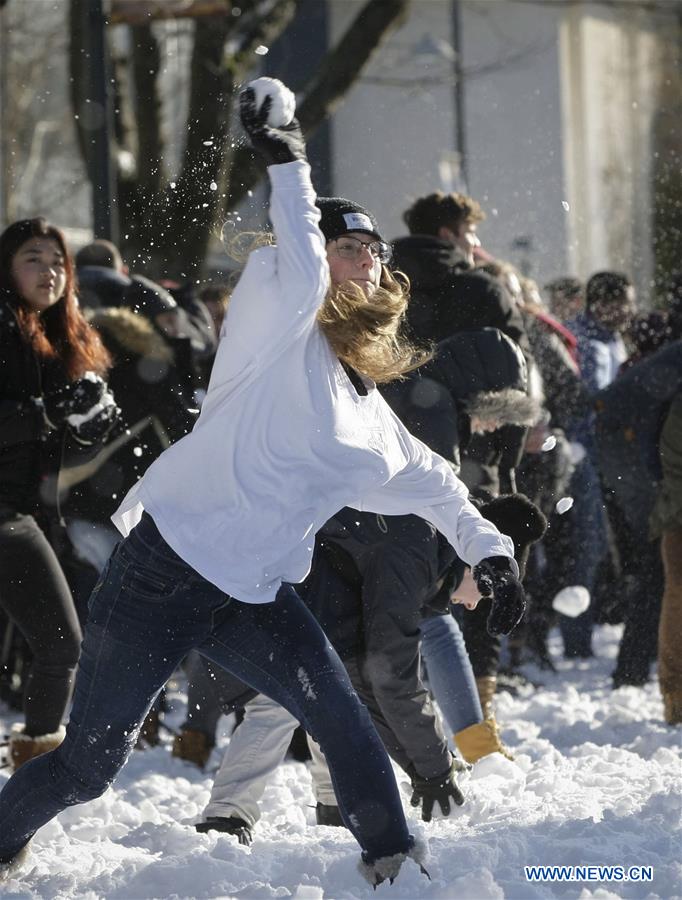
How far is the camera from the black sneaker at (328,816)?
461cm

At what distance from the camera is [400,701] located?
444cm

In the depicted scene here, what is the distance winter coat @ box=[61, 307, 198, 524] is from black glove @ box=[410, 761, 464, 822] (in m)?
2.17

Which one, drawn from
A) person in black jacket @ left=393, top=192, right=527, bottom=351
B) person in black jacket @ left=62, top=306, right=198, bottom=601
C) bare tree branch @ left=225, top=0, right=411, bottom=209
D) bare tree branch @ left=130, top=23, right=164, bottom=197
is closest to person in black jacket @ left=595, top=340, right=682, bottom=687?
person in black jacket @ left=393, top=192, right=527, bottom=351

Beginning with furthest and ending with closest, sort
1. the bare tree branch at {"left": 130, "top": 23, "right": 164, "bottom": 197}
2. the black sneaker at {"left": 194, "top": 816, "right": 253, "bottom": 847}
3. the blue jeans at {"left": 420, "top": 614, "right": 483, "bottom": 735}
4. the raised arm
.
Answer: the bare tree branch at {"left": 130, "top": 23, "right": 164, "bottom": 197} < the blue jeans at {"left": 420, "top": 614, "right": 483, "bottom": 735} < the black sneaker at {"left": 194, "top": 816, "right": 253, "bottom": 847} < the raised arm

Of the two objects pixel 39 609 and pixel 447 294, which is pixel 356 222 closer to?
pixel 39 609

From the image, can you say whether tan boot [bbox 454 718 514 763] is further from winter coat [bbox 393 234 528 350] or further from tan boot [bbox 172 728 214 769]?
winter coat [bbox 393 234 528 350]

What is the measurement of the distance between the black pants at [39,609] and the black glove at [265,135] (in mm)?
1912

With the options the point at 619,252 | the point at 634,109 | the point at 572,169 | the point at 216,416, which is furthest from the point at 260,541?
the point at 634,109

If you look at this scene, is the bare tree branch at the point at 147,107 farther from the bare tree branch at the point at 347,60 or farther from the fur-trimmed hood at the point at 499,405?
the fur-trimmed hood at the point at 499,405

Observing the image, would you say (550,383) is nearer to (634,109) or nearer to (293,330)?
(293,330)

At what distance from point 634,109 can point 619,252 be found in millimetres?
7826

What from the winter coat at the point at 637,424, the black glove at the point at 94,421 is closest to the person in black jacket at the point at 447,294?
the winter coat at the point at 637,424

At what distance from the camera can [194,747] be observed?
19.2ft

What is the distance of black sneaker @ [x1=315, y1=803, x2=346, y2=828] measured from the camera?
4605 millimetres
